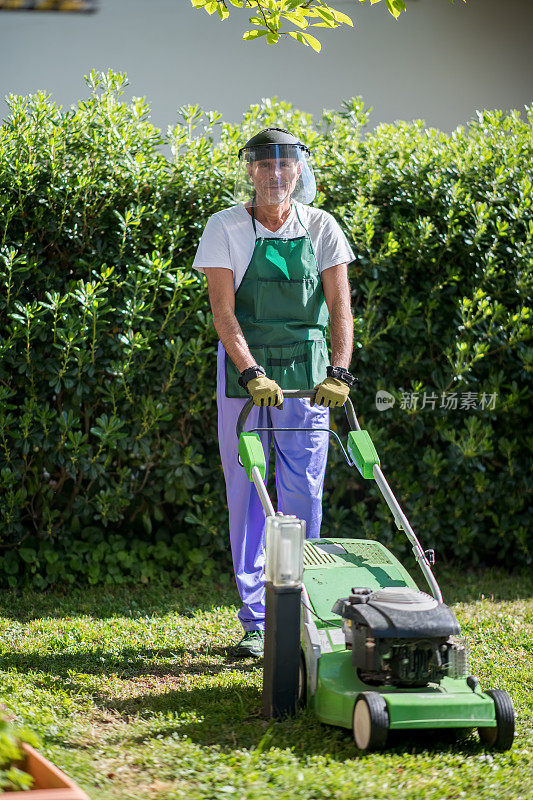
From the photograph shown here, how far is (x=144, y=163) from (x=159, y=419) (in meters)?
1.42

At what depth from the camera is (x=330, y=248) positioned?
164 inches

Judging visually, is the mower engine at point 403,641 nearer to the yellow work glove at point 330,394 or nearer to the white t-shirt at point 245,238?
the yellow work glove at point 330,394

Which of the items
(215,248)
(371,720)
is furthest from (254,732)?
(215,248)

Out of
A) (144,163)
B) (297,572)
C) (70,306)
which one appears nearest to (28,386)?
(70,306)

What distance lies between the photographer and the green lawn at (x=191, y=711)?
9.22 ft

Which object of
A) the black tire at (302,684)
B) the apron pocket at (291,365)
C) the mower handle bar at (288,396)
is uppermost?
the apron pocket at (291,365)

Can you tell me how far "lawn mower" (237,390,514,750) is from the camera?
2.92 meters

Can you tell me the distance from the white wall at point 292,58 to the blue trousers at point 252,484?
435cm

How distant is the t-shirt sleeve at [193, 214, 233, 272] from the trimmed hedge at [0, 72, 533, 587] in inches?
42.0

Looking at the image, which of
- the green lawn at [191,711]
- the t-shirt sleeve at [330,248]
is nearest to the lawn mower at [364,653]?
the green lawn at [191,711]

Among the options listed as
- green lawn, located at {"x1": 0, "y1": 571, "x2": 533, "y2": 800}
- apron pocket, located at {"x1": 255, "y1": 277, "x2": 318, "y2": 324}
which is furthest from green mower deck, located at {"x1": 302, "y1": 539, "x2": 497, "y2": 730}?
apron pocket, located at {"x1": 255, "y1": 277, "x2": 318, "y2": 324}

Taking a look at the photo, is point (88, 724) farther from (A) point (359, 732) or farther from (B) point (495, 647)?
(B) point (495, 647)

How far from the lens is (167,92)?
307 inches

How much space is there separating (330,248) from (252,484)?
111 cm
